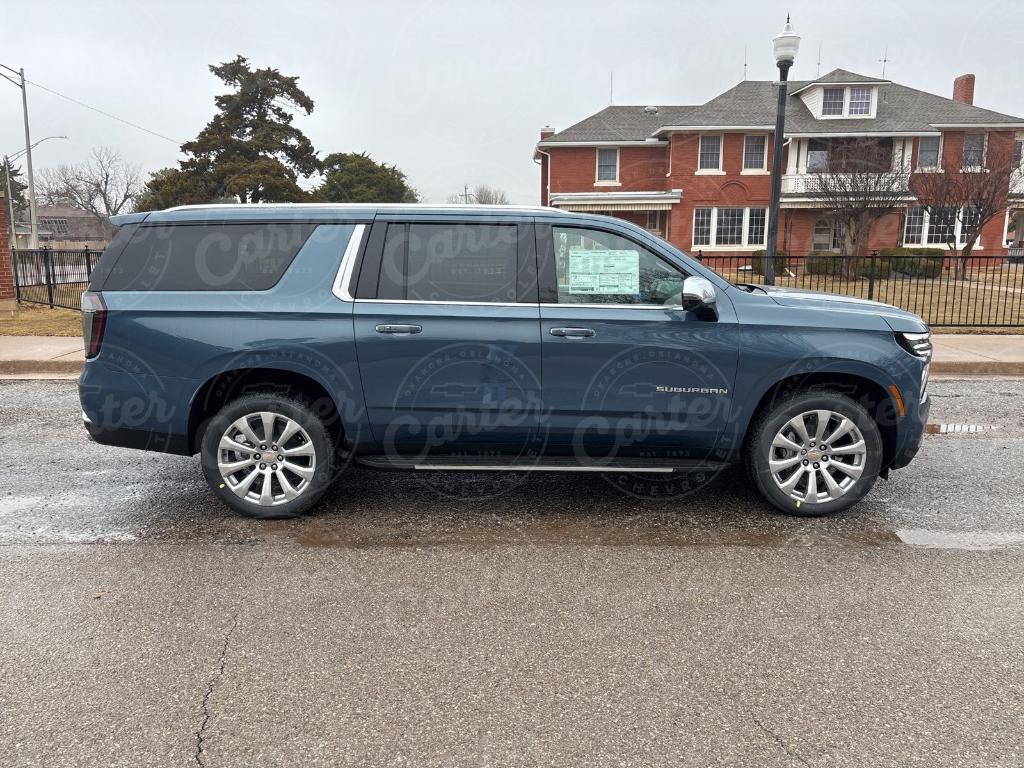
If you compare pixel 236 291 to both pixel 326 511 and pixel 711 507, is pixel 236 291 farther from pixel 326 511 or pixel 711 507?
pixel 711 507

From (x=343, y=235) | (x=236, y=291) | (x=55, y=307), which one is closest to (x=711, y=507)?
(x=343, y=235)

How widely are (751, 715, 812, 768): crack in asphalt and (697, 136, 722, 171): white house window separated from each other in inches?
1399

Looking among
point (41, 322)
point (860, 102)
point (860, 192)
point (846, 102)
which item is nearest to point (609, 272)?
point (41, 322)

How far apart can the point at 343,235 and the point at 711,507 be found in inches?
113

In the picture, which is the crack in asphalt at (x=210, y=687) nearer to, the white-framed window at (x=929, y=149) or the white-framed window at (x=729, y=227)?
the white-framed window at (x=729, y=227)

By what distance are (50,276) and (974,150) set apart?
111ft

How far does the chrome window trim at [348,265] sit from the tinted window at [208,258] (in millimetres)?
270

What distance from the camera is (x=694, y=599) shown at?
3.79 m

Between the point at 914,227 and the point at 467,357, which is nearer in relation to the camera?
the point at 467,357

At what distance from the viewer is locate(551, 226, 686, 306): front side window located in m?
4.75

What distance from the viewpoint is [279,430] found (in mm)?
4805

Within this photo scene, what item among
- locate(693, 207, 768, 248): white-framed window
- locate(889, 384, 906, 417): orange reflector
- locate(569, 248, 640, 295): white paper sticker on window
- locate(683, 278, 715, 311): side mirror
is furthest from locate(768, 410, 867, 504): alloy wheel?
locate(693, 207, 768, 248): white-framed window

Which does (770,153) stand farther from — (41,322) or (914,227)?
(41,322)

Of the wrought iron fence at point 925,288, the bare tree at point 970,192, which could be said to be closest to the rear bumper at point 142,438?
the wrought iron fence at point 925,288
